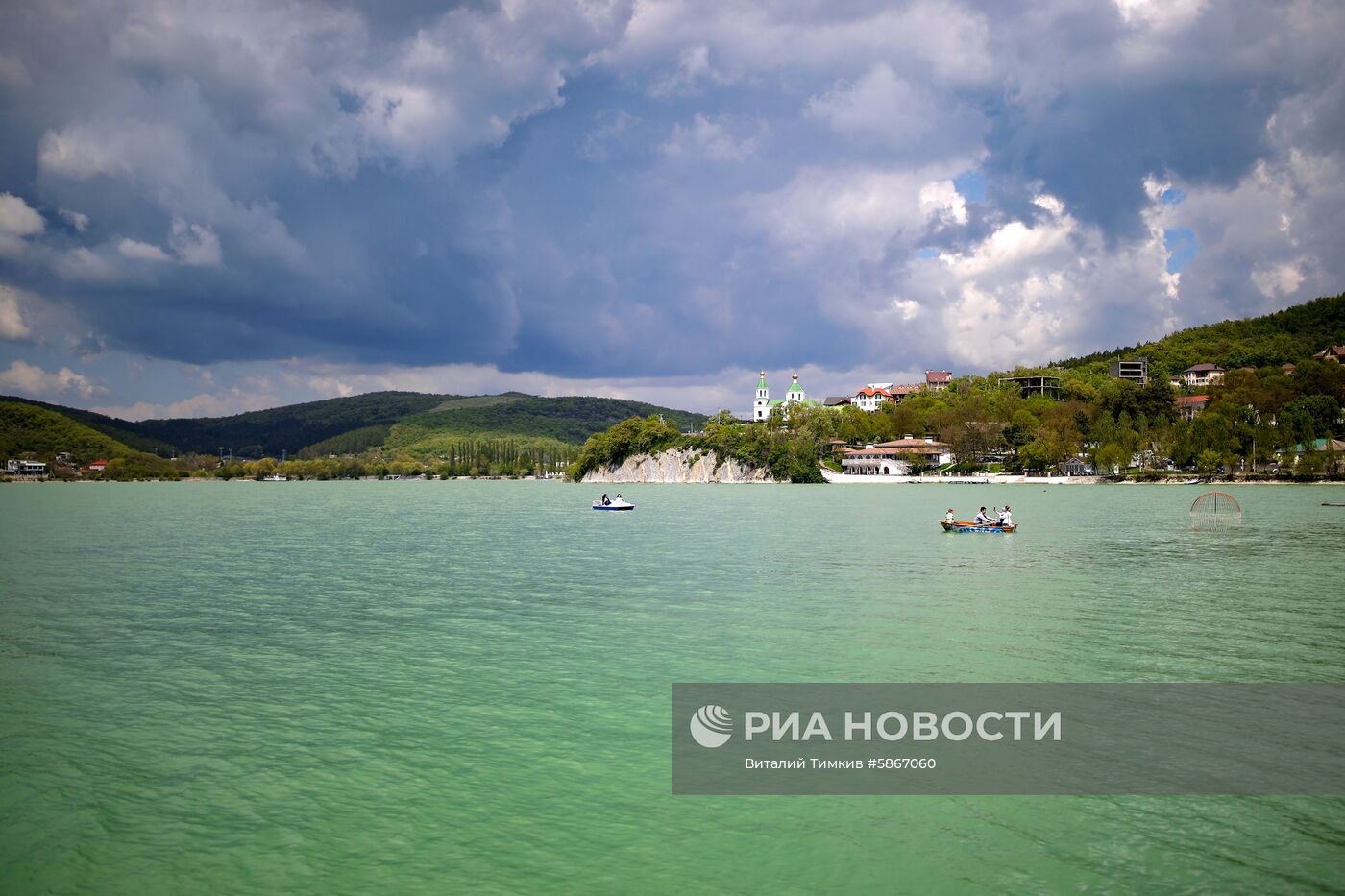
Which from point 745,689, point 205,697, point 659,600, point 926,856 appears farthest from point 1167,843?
point 659,600

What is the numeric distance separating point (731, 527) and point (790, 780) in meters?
49.6

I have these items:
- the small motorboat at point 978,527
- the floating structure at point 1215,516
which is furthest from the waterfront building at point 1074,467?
the small motorboat at point 978,527

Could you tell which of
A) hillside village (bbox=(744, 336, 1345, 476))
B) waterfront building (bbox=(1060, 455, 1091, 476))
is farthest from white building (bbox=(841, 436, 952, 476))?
waterfront building (bbox=(1060, 455, 1091, 476))

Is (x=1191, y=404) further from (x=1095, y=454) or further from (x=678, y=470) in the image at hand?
(x=678, y=470)

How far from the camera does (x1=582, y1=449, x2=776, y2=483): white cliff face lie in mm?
181875

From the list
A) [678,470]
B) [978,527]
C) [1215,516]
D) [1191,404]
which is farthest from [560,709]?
[1191,404]

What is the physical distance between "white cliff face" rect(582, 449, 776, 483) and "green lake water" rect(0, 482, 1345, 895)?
140m

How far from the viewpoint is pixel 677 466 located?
19188 cm

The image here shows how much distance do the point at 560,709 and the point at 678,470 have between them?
578 ft

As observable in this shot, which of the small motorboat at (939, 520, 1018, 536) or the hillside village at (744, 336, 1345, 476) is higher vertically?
the hillside village at (744, 336, 1345, 476)

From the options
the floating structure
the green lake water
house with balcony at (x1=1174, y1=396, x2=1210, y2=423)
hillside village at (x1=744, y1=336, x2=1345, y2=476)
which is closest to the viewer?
the green lake water

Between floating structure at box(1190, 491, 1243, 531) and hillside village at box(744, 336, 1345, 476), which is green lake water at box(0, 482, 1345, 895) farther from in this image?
hillside village at box(744, 336, 1345, 476)

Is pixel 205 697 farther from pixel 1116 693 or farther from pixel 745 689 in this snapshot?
pixel 1116 693

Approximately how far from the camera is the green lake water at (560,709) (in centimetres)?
958
